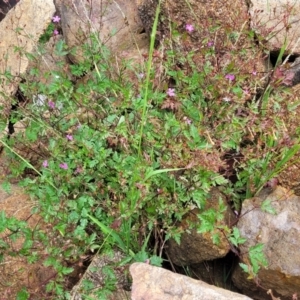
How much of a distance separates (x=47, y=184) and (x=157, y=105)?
760mm

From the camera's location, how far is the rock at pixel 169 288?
78.7 inches

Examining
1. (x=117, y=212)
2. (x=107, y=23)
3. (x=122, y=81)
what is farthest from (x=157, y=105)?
(x=107, y=23)

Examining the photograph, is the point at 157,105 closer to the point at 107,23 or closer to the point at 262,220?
the point at 262,220

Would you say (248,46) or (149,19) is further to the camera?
(149,19)

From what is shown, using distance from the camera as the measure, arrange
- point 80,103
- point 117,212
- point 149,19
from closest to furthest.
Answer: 1. point 117,212
2. point 80,103
3. point 149,19

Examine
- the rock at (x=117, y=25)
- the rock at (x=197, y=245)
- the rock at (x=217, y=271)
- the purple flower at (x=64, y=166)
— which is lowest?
the rock at (x=217, y=271)

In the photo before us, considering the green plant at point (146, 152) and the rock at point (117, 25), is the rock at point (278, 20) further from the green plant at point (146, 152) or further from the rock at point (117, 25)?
the rock at point (117, 25)

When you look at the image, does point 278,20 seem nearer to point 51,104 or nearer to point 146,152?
point 146,152

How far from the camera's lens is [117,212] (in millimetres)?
2629

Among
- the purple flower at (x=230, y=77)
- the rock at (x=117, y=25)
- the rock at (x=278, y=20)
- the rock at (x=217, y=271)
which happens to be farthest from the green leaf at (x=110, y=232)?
the rock at (x=278, y=20)

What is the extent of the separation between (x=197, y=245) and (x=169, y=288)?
69 cm

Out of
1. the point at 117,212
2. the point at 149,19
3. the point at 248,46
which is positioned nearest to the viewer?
the point at 117,212

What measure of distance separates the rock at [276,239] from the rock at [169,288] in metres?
0.56

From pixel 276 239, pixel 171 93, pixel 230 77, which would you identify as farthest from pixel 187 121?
pixel 276 239
